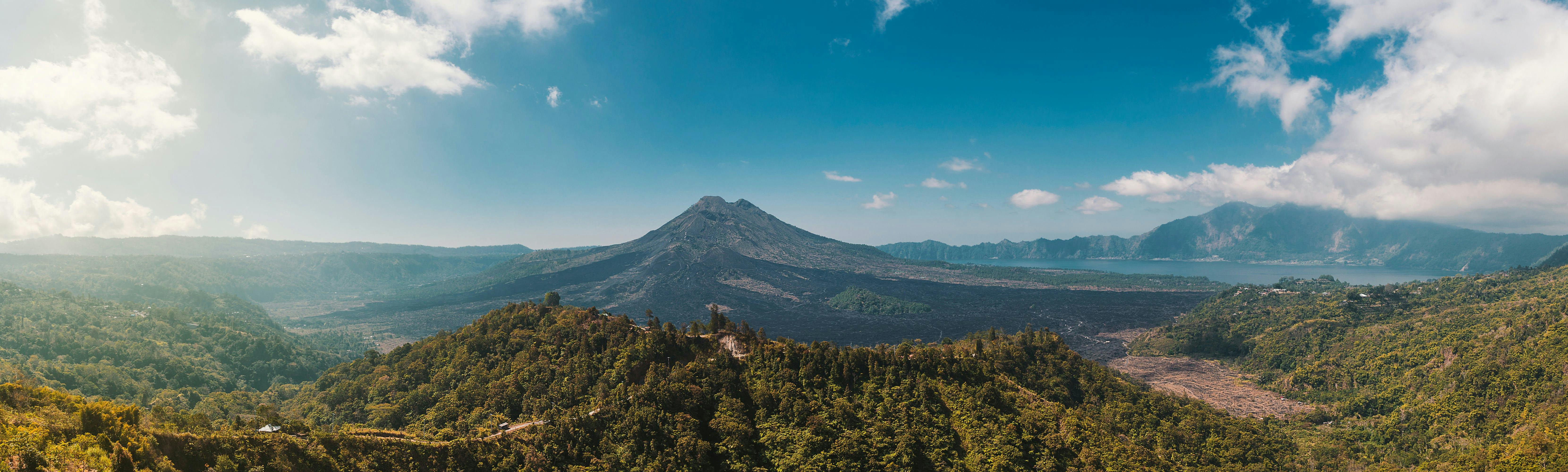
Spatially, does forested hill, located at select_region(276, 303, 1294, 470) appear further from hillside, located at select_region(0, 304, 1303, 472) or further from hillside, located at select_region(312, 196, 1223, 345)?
hillside, located at select_region(312, 196, 1223, 345)

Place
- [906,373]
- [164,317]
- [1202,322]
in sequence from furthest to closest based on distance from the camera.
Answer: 1. [1202,322]
2. [164,317]
3. [906,373]

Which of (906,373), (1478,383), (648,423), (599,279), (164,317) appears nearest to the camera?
(648,423)

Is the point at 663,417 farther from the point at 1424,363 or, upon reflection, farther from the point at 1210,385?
the point at 1424,363

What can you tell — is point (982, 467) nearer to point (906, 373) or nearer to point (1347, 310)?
point (906, 373)

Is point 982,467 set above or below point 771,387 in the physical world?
below

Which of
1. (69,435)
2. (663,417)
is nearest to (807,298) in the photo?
(663,417)

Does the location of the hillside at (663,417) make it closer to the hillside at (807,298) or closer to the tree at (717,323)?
the tree at (717,323)

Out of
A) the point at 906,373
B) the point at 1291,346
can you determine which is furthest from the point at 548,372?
the point at 1291,346
